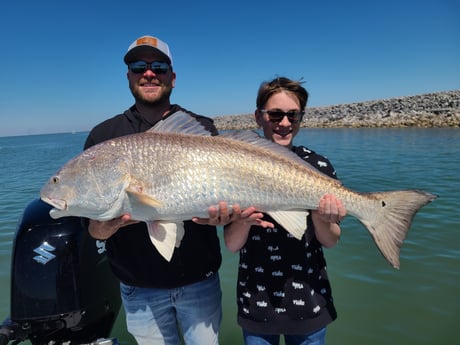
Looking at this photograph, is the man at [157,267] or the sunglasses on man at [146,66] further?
the sunglasses on man at [146,66]

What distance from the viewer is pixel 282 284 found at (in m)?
2.44

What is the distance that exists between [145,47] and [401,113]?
46.7 m

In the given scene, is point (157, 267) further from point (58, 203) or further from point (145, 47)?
point (145, 47)

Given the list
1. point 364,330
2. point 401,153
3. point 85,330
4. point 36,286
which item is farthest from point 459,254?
point 401,153

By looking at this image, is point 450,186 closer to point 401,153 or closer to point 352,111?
point 401,153

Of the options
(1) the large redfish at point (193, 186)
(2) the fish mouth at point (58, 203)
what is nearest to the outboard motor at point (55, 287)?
(2) the fish mouth at point (58, 203)

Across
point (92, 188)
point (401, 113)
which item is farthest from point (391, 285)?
point (401, 113)

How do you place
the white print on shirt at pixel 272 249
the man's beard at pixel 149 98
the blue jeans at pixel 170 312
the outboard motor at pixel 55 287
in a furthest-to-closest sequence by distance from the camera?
the outboard motor at pixel 55 287 → the man's beard at pixel 149 98 → the blue jeans at pixel 170 312 → the white print on shirt at pixel 272 249

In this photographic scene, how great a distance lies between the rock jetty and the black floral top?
126 ft

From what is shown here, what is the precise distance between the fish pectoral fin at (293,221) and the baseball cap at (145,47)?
66.9 inches

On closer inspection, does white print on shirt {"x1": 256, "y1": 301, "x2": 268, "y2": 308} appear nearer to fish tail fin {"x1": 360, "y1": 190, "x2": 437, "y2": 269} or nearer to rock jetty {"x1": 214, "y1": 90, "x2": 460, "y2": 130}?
fish tail fin {"x1": 360, "y1": 190, "x2": 437, "y2": 269}

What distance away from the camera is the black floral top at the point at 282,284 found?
238 centimetres

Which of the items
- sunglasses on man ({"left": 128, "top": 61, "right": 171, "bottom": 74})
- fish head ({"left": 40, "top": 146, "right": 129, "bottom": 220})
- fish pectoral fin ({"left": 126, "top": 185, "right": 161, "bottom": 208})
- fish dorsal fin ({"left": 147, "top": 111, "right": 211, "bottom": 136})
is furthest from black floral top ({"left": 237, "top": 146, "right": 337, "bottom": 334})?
sunglasses on man ({"left": 128, "top": 61, "right": 171, "bottom": 74})

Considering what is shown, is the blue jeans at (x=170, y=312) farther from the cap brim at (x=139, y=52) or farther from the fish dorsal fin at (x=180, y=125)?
the cap brim at (x=139, y=52)
